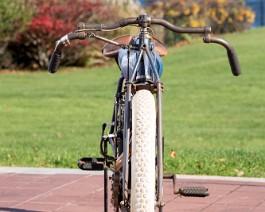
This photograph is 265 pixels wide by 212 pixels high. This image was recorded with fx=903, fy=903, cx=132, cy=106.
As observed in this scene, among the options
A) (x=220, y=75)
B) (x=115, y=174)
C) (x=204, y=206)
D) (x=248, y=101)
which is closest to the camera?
(x=115, y=174)


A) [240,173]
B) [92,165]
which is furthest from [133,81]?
[240,173]

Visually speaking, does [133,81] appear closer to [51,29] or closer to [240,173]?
[240,173]

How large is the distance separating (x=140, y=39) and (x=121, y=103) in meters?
0.57

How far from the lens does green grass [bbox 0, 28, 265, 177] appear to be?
947cm

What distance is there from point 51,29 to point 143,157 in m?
20.8

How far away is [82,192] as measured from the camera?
7383mm

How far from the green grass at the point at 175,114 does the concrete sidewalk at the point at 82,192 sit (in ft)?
2.20

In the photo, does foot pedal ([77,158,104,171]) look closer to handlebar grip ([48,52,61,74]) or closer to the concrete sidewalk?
handlebar grip ([48,52,61,74])

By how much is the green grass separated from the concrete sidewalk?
67cm

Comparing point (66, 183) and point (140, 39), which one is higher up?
point (140, 39)

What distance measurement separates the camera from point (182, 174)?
8.45 meters

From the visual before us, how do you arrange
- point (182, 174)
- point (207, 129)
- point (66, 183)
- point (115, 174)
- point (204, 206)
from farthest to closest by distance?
1. point (207, 129)
2. point (182, 174)
3. point (66, 183)
4. point (204, 206)
5. point (115, 174)

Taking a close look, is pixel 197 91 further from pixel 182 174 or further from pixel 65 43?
pixel 65 43

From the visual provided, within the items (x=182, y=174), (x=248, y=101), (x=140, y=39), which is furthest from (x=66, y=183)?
(x=248, y=101)
